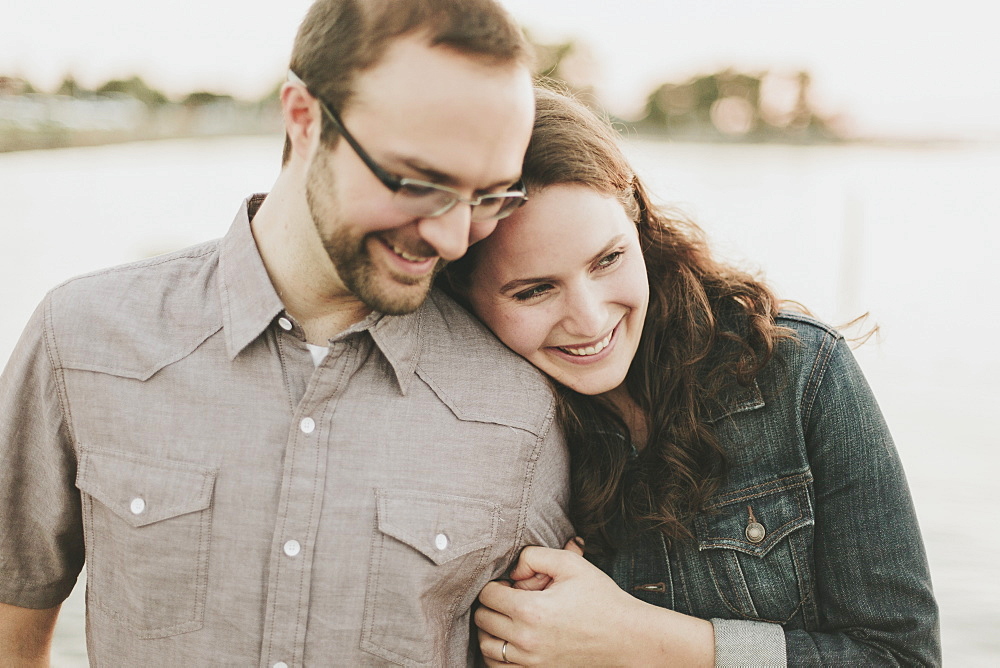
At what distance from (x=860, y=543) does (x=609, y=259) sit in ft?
2.46

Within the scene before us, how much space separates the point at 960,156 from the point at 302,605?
63.0 feet

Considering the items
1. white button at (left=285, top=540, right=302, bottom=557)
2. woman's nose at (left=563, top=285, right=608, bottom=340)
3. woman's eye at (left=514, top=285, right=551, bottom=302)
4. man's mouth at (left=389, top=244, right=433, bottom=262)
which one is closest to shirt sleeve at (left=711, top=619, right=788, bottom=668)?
woman's nose at (left=563, top=285, right=608, bottom=340)

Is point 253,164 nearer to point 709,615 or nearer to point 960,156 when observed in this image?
point 960,156


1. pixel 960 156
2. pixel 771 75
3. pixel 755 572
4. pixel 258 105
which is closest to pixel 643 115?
pixel 771 75

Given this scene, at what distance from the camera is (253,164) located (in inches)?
742

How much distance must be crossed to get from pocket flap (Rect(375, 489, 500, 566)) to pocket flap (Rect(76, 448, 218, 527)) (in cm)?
31

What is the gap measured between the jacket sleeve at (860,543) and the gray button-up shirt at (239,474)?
65 cm

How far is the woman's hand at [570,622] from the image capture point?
5.81 ft

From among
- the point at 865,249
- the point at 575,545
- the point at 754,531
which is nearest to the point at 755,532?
the point at 754,531

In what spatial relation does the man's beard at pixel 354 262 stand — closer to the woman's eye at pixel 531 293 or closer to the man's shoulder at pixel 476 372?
the man's shoulder at pixel 476 372

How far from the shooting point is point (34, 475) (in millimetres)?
1707

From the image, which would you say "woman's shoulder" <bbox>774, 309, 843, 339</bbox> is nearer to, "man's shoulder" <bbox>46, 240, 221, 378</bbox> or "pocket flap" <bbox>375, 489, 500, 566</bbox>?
"pocket flap" <bbox>375, 489, 500, 566</bbox>

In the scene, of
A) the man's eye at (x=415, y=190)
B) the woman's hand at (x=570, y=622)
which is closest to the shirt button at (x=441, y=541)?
the woman's hand at (x=570, y=622)

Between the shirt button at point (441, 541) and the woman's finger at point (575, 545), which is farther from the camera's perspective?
the woman's finger at point (575, 545)
